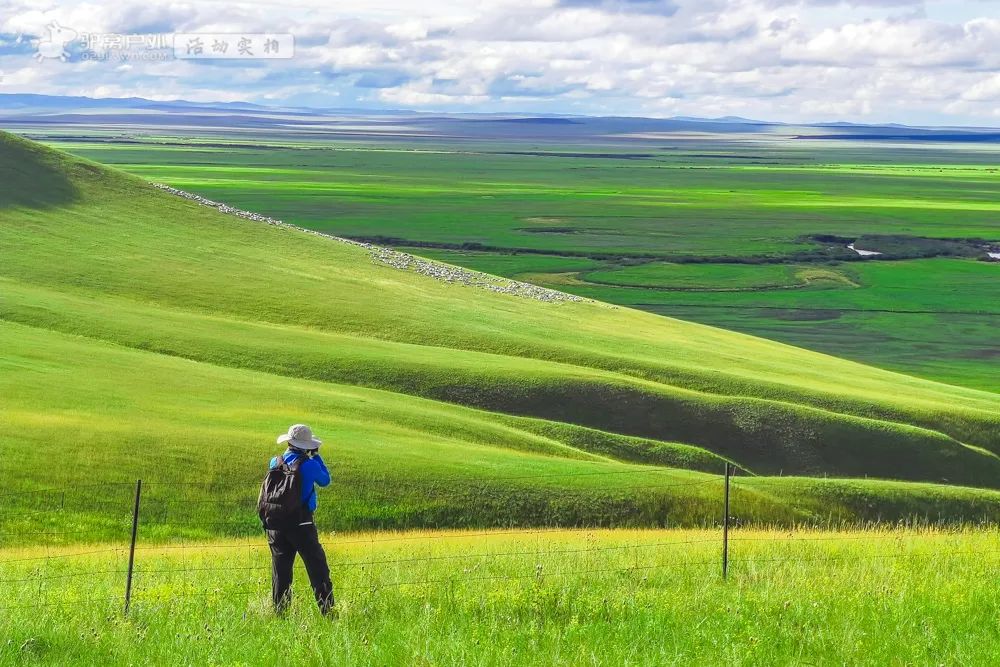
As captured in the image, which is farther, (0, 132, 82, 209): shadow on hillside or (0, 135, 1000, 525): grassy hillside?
(0, 132, 82, 209): shadow on hillside

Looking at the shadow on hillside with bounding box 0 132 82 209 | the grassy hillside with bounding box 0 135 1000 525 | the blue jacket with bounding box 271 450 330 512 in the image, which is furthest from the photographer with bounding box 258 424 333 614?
the shadow on hillside with bounding box 0 132 82 209

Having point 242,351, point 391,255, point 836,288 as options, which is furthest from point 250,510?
point 836,288

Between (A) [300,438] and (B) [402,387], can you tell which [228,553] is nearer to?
(A) [300,438]

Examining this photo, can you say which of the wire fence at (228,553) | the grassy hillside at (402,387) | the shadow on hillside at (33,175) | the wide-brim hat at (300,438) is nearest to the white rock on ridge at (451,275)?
the grassy hillside at (402,387)

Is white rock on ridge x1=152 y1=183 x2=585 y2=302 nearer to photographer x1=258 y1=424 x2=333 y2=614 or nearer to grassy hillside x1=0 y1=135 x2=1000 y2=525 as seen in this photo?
grassy hillside x1=0 y1=135 x2=1000 y2=525

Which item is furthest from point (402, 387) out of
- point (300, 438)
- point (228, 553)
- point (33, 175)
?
point (33, 175)

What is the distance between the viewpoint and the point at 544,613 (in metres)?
15.6

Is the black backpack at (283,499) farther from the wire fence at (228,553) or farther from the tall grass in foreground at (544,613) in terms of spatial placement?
the wire fence at (228,553)

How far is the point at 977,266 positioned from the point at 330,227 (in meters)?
Result: 89.7

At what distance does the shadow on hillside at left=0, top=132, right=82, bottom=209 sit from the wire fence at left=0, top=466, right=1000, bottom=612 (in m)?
61.1

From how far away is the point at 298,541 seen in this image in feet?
51.6

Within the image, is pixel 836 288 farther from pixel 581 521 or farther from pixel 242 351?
pixel 581 521

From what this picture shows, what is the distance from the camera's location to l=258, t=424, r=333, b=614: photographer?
15.6 m

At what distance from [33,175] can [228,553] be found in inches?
3122
